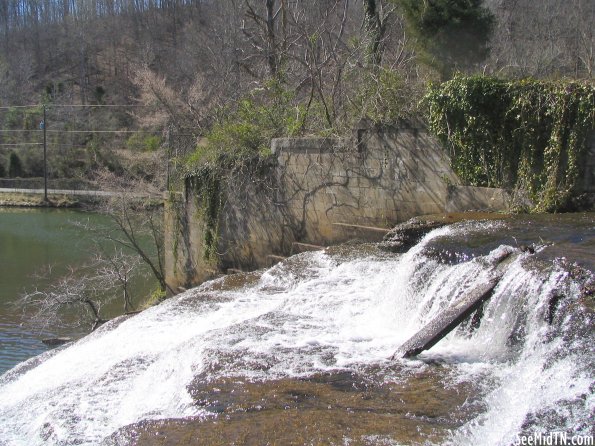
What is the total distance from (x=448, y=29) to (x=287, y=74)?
3873 millimetres

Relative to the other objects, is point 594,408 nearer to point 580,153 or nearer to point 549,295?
point 549,295

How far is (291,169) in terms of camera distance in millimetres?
10680

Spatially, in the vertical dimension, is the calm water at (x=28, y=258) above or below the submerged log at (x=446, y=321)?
below

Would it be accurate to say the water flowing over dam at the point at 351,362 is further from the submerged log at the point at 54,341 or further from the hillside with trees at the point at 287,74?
the submerged log at the point at 54,341

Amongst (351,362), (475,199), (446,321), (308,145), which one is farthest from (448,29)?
(351,362)

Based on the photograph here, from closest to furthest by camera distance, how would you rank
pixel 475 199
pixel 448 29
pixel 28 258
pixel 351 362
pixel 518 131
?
pixel 351 362
pixel 518 131
pixel 475 199
pixel 448 29
pixel 28 258

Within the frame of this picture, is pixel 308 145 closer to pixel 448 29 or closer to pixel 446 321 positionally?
pixel 446 321

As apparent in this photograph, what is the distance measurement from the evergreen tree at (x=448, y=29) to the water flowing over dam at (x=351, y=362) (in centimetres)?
787

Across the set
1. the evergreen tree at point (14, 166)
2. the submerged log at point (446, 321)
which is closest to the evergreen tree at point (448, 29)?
the submerged log at point (446, 321)

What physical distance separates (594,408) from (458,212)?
5.16m

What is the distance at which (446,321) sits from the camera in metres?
5.17

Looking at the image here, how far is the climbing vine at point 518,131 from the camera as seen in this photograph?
7898 millimetres

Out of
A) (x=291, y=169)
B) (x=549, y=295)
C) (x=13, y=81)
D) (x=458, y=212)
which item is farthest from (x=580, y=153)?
(x=13, y=81)

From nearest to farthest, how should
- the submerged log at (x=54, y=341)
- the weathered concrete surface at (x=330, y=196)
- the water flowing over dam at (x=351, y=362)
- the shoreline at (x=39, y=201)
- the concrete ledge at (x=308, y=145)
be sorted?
Result: the water flowing over dam at (x=351, y=362), the weathered concrete surface at (x=330, y=196), the concrete ledge at (x=308, y=145), the submerged log at (x=54, y=341), the shoreline at (x=39, y=201)
